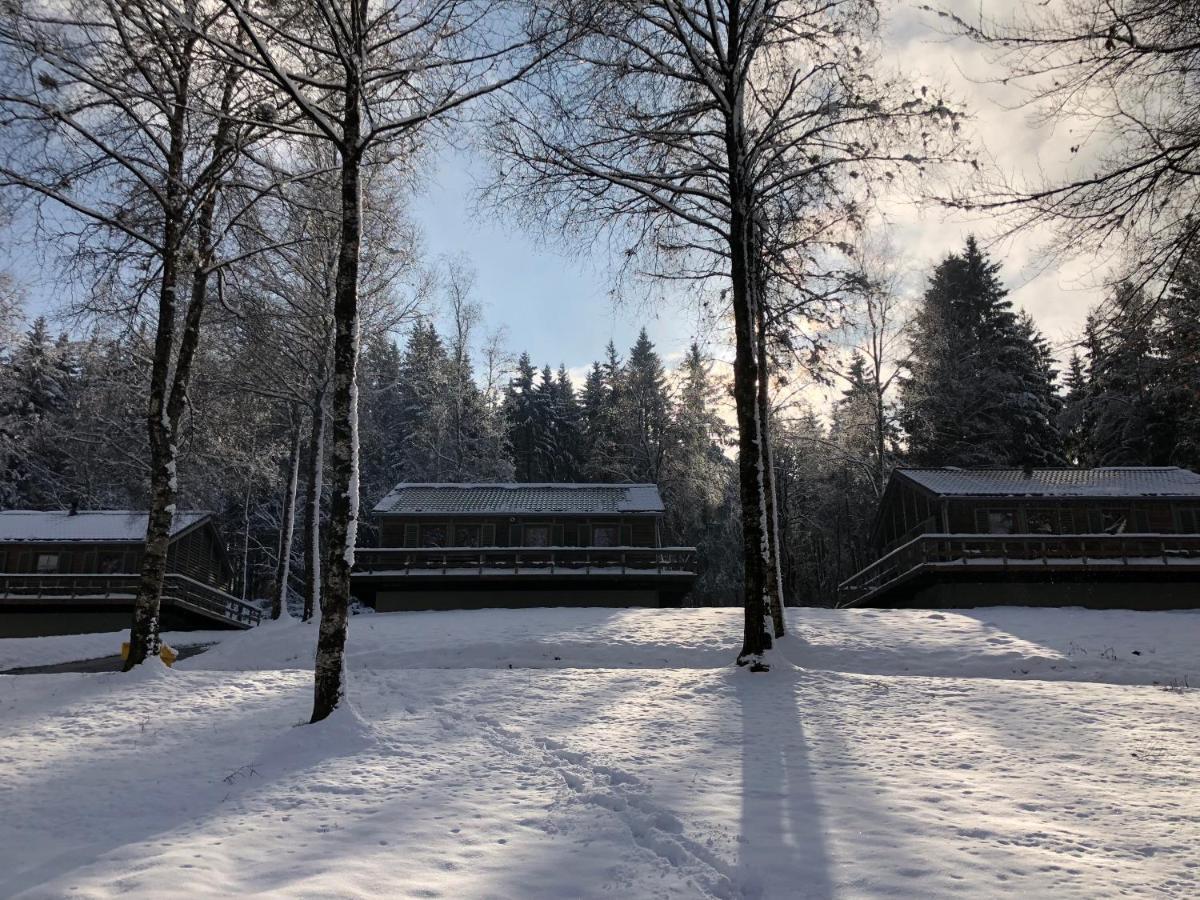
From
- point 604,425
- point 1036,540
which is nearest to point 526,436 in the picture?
point 604,425

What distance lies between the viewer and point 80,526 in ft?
92.9

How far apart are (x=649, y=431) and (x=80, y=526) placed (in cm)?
2645

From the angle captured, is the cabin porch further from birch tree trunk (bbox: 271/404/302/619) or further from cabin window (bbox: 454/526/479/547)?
cabin window (bbox: 454/526/479/547)

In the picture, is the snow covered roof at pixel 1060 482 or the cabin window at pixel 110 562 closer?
the snow covered roof at pixel 1060 482

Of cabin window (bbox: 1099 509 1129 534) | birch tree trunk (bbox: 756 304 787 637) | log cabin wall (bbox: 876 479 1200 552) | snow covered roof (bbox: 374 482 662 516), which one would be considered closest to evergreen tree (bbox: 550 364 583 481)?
snow covered roof (bbox: 374 482 662 516)

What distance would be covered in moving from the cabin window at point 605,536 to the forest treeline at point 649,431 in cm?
716

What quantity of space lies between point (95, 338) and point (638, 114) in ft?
34.0

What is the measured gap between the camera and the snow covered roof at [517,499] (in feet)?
91.4

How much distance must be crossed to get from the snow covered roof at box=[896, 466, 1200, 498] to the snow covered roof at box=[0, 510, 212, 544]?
27614 mm

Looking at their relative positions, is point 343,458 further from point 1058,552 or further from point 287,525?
point 1058,552

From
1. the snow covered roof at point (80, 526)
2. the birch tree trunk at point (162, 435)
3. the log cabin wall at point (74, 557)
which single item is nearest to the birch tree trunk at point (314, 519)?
the snow covered roof at point (80, 526)

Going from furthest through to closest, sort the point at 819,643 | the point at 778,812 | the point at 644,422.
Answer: the point at 644,422 < the point at 819,643 < the point at 778,812

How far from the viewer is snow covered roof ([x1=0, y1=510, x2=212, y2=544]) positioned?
90.6 ft

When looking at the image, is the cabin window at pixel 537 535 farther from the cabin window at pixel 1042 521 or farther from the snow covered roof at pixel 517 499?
the cabin window at pixel 1042 521
